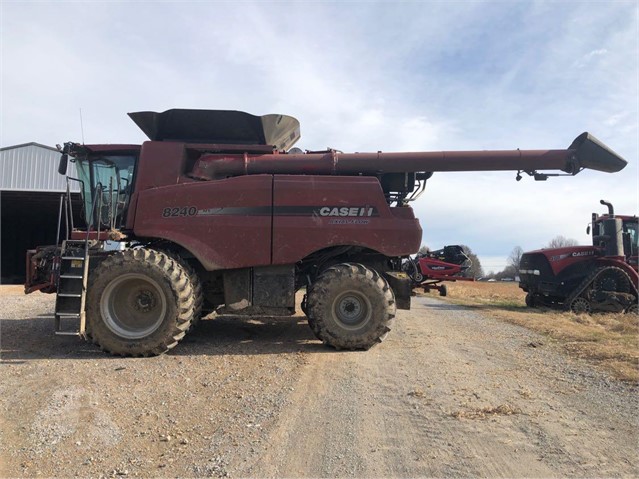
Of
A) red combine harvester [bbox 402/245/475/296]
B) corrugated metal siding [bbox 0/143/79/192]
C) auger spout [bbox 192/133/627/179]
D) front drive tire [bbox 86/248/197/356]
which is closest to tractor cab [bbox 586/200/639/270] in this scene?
red combine harvester [bbox 402/245/475/296]

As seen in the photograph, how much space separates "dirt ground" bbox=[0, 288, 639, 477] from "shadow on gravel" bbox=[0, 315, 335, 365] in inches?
2.5

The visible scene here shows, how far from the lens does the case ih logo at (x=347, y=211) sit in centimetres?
715

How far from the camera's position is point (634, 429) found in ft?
13.0

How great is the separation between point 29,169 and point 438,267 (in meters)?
21.0

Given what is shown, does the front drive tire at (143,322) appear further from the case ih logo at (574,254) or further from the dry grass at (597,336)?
the case ih logo at (574,254)

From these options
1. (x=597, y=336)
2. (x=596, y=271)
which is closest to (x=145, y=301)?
(x=597, y=336)

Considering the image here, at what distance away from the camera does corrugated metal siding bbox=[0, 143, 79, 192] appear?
22042 millimetres

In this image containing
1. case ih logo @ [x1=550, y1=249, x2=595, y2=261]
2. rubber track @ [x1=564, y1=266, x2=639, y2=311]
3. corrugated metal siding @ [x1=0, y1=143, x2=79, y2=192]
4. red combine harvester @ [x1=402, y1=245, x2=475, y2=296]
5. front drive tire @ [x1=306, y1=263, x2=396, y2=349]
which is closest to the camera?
front drive tire @ [x1=306, y1=263, x2=396, y2=349]

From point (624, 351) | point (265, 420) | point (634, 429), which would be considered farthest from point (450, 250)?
point (265, 420)

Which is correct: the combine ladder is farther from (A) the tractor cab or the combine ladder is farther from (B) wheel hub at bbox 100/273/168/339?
(A) the tractor cab

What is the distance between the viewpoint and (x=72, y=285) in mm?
6609

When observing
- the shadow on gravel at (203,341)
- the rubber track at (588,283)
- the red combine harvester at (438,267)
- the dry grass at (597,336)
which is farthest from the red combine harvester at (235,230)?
the rubber track at (588,283)

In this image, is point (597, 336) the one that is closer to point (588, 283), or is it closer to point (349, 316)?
point (349, 316)

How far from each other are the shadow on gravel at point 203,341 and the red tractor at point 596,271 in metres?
8.52
